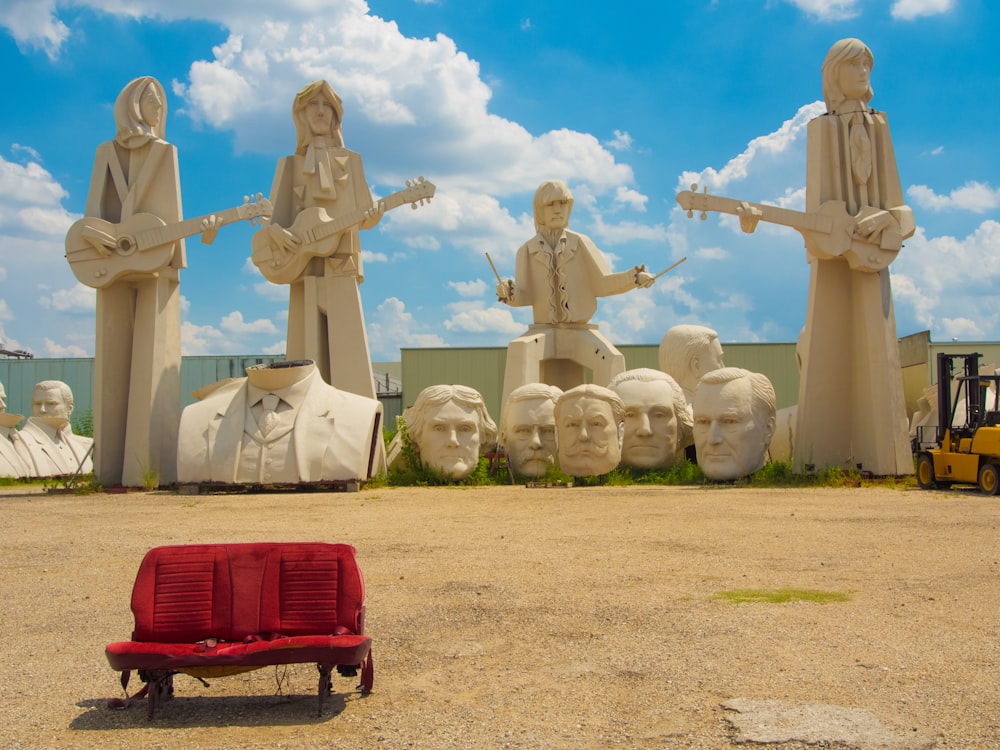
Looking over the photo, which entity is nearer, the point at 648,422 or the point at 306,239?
the point at 648,422

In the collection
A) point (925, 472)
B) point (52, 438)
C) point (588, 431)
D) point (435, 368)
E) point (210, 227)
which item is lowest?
point (925, 472)

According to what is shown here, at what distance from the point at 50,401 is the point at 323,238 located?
326 inches

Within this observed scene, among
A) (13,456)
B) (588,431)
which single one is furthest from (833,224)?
(13,456)

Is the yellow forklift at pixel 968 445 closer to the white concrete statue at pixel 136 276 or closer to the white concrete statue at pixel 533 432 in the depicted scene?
the white concrete statue at pixel 533 432

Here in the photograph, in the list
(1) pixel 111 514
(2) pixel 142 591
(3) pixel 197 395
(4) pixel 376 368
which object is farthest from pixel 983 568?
(4) pixel 376 368

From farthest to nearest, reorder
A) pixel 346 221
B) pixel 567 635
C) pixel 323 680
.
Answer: pixel 346 221 < pixel 567 635 < pixel 323 680

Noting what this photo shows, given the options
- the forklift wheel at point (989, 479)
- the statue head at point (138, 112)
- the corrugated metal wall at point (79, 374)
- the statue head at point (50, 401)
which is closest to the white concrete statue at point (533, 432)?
the forklift wheel at point (989, 479)

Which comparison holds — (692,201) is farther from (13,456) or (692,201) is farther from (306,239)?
(13,456)

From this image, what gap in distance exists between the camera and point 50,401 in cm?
1981

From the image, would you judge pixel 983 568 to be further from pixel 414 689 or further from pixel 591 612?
pixel 414 689

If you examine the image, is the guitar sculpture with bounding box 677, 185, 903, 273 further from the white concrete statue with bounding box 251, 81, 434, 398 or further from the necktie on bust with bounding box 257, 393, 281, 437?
the necktie on bust with bounding box 257, 393, 281, 437

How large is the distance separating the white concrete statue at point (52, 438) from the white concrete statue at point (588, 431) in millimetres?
9135


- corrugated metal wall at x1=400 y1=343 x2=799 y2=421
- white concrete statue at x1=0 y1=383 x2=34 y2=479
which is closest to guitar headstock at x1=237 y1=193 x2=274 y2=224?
white concrete statue at x1=0 y1=383 x2=34 y2=479

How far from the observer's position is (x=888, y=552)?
7.19m
